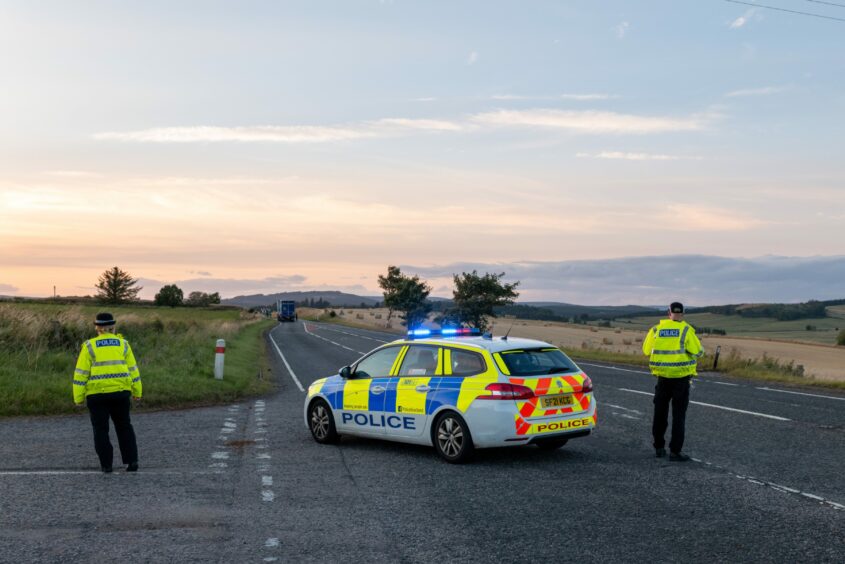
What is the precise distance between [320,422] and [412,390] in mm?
1989

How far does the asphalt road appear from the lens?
670 cm

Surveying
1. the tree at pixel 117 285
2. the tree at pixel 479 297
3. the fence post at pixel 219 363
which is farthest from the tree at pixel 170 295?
the fence post at pixel 219 363

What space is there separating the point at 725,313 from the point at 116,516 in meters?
119

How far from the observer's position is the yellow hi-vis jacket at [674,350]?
11.1 m

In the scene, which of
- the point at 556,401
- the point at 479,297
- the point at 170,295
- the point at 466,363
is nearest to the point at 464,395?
the point at 466,363

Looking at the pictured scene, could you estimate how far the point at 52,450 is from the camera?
1180 centimetres

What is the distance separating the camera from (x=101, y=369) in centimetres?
1029

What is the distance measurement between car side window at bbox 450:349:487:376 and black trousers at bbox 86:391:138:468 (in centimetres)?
392

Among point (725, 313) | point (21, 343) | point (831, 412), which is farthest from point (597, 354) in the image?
point (725, 313)

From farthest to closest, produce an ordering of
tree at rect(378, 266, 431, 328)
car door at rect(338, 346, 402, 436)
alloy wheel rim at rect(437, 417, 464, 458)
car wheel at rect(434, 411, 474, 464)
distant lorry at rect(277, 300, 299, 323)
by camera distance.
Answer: distant lorry at rect(277, 300, 299, 323) → tree at rect(378, 266, 431, 328) → car door at rect(338, 346, 402, 436) → alloy wheel rim at rect(437, 417, 464, 458) → car wheel at rect(434, 411, 474, 464)

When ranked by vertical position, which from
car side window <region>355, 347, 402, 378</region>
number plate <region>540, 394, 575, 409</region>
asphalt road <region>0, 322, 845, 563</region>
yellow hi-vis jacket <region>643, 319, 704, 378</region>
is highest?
yellow hi-vis jacket <region>643, 319, 704, 378</region>

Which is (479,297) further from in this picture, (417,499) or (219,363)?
(417,499)

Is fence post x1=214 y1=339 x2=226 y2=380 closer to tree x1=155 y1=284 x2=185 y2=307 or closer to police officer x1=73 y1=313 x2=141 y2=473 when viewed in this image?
police officer x1=73 y1=313 x2=141 y2=473

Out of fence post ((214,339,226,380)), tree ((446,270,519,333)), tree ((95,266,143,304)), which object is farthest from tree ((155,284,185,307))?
fence post ((214,339,226,380))
